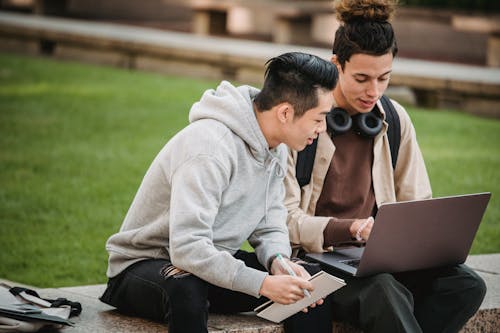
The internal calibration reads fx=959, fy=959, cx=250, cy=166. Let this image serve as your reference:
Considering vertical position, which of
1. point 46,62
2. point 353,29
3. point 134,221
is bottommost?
point 46,62

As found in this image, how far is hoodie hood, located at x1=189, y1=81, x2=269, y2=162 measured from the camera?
3.39m

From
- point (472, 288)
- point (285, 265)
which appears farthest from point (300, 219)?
point (472, 288)

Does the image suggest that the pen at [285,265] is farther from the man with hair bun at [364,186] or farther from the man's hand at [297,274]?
the man with hair bun at [364,186]

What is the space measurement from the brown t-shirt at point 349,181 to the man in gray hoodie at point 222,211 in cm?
36

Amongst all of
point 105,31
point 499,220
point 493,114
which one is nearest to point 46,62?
point 105,31

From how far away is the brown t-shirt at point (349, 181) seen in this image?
154 inches

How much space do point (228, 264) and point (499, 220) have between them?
3655 mm

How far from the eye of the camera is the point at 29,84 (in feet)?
35.6

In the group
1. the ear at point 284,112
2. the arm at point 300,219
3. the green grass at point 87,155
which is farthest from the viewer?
the green grass at point 87,155

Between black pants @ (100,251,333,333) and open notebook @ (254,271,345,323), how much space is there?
0.07 m

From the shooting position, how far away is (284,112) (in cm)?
340

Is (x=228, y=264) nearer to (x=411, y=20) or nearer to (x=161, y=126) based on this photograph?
(x=161, y=126)

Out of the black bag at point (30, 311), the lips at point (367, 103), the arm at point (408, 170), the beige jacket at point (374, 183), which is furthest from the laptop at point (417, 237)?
the black bag at point (30, 311)

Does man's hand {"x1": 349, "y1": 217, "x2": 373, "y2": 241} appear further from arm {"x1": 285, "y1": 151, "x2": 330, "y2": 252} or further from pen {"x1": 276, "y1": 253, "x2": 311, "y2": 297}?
pen {"x1": 276, "y1": 253, "x2": 311, "y2": 297}
